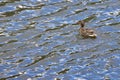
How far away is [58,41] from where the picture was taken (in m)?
16.9

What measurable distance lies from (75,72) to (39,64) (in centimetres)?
125

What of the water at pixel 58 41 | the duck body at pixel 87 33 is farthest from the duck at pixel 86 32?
the water at pixel 58 41

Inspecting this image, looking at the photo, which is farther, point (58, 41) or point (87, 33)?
point (87, 33)

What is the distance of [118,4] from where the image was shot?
1992 cm

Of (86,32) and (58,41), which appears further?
(86,32)

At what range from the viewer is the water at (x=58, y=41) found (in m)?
14.8

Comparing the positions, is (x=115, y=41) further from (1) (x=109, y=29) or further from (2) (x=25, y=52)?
(2) (x=25, y=52)

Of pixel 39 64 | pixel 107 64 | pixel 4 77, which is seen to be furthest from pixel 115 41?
pixel 4 77

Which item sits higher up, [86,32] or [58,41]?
[86,32]

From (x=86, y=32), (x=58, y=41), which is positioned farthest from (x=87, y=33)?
(x=58, y=41)

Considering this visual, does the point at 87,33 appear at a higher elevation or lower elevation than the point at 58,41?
higher

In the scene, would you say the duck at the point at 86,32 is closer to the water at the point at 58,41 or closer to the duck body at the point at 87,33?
the duck body at the point at 87,33

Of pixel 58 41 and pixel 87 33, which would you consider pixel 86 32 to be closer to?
pixel 87 33

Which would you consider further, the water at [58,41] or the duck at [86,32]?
the duck at [86,32]
